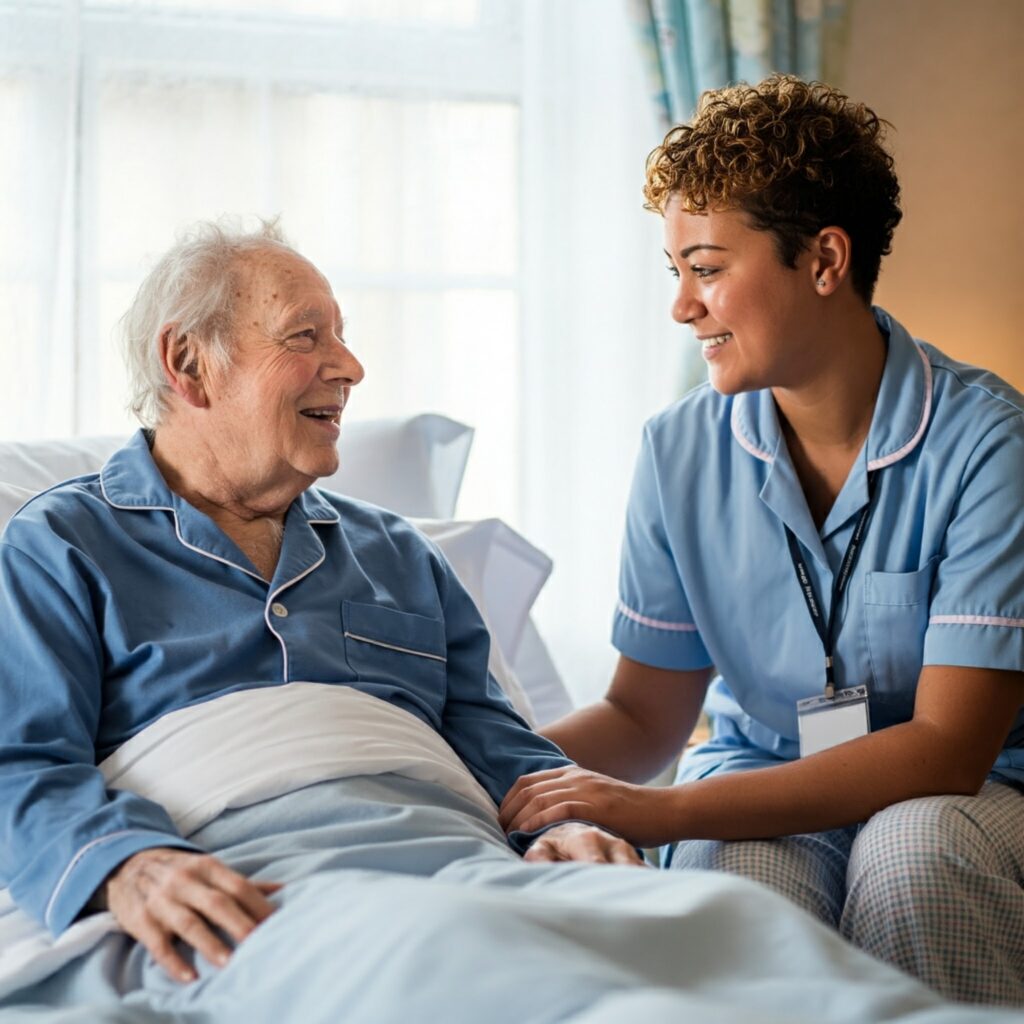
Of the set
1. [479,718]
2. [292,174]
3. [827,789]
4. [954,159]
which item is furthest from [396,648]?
[954,159]

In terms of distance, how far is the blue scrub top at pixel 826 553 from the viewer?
1.66m

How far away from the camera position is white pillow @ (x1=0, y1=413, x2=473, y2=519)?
209cm

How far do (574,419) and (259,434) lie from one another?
155 centimetres

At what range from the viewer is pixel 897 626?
173 cm

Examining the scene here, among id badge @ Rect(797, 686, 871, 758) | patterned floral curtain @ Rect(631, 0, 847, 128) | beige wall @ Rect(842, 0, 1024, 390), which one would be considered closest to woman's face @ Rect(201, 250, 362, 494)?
id badge @ Rect(797, 686, 871, 758)

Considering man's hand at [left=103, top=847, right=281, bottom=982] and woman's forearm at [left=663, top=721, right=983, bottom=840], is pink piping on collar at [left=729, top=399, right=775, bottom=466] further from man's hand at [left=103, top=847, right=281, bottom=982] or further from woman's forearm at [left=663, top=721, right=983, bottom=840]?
man's hand at [left=103, top=847, right=281, bottom=982]

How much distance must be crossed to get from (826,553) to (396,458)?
0.81 metres

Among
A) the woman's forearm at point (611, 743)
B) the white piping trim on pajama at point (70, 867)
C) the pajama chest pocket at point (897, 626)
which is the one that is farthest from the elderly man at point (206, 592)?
the pajama chest pocket at point (897, 626)

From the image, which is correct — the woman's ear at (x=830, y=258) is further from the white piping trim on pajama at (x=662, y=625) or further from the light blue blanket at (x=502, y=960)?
the light blue blanket at (x=502, y=960)

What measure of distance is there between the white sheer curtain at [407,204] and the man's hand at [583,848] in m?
1.56

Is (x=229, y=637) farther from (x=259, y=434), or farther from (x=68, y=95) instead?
(x=68, y=95)

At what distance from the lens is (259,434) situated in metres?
1.60

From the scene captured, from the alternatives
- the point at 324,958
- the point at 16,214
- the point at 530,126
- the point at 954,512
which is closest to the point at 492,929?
the point at 324,958

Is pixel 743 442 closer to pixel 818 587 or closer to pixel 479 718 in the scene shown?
pixel 818 587
